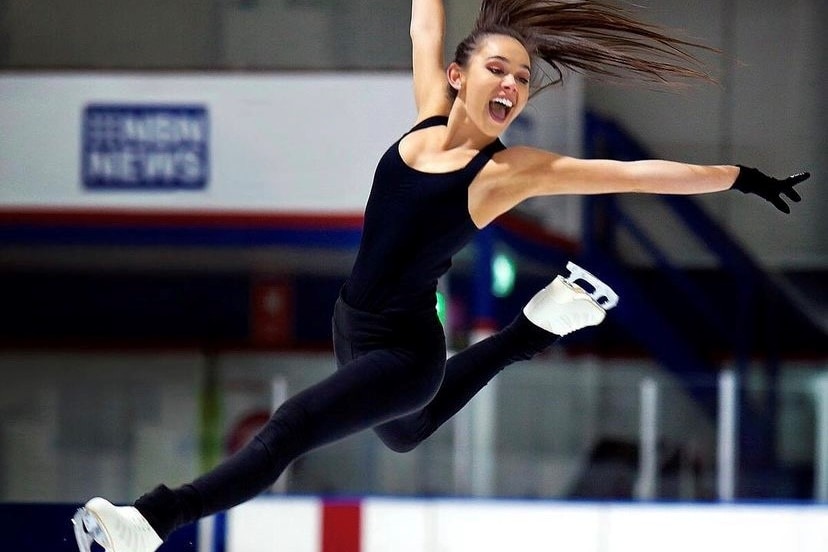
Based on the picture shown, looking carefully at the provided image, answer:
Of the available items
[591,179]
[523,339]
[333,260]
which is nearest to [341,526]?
[523,339]

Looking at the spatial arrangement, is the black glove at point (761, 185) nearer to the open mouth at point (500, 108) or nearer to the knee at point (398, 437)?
the open mouth at point (500, 108)

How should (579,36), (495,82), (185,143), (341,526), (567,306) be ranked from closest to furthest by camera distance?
1. (495,82)
2. (579,36)
3. (567,306)
4. (341,526)
5. (185,143)

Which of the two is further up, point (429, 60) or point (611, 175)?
point (429, 60)

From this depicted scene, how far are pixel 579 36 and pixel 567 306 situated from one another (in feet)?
2.24

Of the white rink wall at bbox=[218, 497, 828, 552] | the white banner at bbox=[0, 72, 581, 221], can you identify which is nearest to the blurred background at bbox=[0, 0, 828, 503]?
the white banner at bbox=[0, 72, 581, 221]

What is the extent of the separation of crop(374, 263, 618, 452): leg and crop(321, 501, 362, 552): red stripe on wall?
2.59 m

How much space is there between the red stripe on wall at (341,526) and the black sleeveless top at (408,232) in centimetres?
291

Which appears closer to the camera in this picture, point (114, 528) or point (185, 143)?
point (114, 528)

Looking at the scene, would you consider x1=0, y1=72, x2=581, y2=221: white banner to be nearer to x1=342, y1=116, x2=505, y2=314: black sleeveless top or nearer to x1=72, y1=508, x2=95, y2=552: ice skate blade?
x1=342, y1=116, x2=505, y2=314: black sleeveless top

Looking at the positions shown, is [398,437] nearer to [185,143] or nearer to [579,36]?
[579,36]

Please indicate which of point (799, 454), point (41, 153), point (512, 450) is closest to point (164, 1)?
point (41, 153)

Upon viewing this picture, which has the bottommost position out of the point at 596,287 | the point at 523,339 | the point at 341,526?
the point at 341,526

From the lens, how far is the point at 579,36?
10.9 feet

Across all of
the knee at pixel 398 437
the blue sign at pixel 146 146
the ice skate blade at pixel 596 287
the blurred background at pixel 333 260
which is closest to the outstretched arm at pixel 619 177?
the ice skate blade at pixel 596 287
